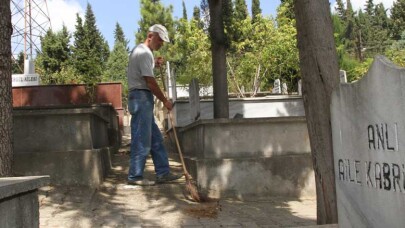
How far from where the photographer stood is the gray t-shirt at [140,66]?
6891mm

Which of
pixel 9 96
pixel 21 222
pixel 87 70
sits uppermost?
pixel 87 70

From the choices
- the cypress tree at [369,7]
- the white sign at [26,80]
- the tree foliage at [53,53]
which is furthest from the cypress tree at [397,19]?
the white sign at [26,80]

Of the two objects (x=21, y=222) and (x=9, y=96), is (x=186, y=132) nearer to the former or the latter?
(x=9, y=96)

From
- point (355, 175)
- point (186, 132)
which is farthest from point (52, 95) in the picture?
point (355, 175)

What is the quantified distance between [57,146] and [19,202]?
3.34 m

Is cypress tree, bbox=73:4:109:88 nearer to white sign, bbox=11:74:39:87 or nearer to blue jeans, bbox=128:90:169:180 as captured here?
white sign, bbox=11:74:39:87

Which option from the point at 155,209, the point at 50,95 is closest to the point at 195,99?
the point at 155,209

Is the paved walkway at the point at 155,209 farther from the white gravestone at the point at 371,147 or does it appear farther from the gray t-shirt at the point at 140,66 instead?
the white gravestone at the point at 371,147

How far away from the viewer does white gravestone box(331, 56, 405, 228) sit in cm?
283

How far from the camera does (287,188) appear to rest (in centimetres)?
679

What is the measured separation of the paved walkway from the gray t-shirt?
1.33 m

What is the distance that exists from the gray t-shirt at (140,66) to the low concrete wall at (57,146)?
0.71m

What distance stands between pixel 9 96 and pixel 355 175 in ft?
10.3

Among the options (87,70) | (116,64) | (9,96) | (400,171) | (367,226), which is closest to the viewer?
A: (400,171)
